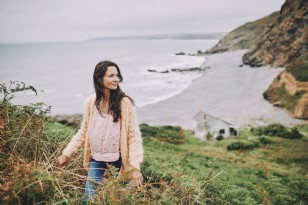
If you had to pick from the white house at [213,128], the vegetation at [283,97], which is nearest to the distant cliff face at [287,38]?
the vegetation at [283,97]

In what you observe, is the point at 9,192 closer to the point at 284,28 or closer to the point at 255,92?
the point at 255,92

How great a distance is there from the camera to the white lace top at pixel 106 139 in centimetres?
373

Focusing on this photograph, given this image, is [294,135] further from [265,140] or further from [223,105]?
[223,105]

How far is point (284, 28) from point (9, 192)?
87.7m

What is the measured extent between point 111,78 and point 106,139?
29.0 inches

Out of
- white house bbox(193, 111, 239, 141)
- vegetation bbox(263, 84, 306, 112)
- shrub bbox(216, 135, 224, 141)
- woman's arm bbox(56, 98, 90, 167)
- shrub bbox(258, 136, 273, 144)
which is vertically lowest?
shrub bbox(216, 135, 224, 141)

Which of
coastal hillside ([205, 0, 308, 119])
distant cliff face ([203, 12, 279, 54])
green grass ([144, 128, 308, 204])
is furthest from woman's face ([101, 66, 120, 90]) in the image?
distant cliff face ([203, 12, 279, 54])

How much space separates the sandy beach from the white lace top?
3760cm

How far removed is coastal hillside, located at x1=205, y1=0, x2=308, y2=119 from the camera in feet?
146

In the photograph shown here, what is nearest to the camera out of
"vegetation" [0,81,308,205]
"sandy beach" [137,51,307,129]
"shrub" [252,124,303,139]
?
"vegetation" [0,81,308,205]

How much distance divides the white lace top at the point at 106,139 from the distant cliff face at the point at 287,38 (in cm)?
7832

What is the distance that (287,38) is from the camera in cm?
7900

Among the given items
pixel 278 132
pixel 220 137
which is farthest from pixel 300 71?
pixel 220 137

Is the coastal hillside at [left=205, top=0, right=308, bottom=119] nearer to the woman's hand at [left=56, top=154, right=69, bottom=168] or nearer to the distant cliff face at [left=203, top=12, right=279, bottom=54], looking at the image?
the woman's hand at [left=56, top=154, right=69, bottom=168]
